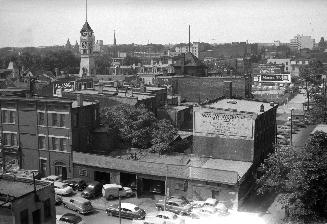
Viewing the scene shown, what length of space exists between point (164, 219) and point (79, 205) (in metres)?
7.46

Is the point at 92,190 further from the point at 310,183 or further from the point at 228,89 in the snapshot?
the point at 228,89

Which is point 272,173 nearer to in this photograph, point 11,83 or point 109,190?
point 109,190

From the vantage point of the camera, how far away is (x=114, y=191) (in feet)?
120

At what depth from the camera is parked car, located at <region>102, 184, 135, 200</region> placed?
120ft

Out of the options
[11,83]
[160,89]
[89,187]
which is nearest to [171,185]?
[89,187]

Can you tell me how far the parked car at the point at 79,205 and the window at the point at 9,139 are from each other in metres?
12.4

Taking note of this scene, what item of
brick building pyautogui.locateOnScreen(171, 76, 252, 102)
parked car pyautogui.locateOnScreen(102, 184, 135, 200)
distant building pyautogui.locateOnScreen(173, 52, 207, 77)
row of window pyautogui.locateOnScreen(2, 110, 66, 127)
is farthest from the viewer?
distant building pyautogui.locateOnScreen(173, 52, 207, 77)

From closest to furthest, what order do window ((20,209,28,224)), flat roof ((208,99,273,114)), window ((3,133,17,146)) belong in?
window ((20,209,28,224))
window ((3,133,17,146))
flat roof ((208,99,273,114))

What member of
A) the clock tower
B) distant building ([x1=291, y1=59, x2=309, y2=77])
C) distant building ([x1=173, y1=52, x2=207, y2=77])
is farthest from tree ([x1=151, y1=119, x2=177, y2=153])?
distant building ([x1=291, y1=59, x2=309, y2=77])

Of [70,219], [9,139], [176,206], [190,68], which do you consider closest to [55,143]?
[9,139]

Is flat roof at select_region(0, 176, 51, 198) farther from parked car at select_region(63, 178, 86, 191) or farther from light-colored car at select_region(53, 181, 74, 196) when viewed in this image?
parked car at select_region(63, 178, 86, 191)

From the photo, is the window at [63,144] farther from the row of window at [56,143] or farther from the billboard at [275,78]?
the billboard at [275,78]

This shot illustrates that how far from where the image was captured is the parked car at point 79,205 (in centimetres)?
3328

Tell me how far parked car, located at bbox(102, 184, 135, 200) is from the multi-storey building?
651 centimetres
